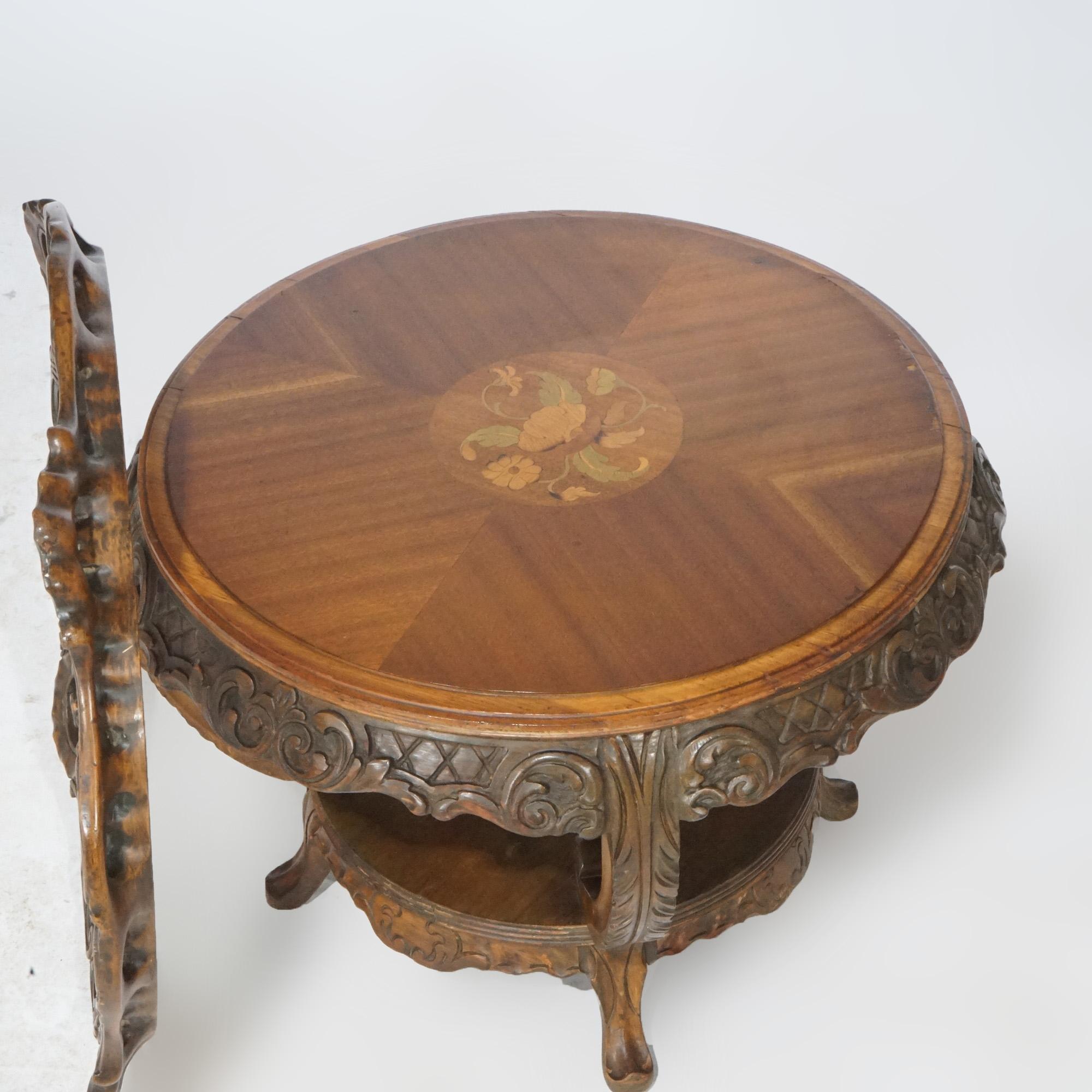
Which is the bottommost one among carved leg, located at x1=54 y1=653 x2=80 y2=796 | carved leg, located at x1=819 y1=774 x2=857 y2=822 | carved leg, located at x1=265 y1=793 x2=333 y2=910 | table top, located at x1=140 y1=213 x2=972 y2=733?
carved leg, located at x1=265 y1=793 x2=333 y2=910

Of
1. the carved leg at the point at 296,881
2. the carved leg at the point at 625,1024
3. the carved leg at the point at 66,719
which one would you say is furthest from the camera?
the carved leg at the point at 296,881

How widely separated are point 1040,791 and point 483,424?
113 centimetres

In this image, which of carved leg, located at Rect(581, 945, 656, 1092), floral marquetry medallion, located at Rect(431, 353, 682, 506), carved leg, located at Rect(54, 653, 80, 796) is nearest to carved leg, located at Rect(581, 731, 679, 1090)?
carved leg, located at Rect(581, 945, 656, 1092)

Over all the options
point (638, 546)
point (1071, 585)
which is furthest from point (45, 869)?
point (1071, 585)

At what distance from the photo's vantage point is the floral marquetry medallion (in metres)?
2.02

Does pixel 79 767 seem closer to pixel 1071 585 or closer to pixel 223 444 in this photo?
pixel 223 444

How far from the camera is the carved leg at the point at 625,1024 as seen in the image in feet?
6.91

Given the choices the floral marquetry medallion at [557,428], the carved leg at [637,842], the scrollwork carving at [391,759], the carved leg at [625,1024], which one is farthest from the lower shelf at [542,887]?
the floral marquetry medallion at [557,428]

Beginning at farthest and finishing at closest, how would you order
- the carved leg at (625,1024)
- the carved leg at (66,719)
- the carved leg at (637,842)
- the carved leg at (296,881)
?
the carved leg at (296,881) → the carved leg at (625,1024) → the carved leg at (66,719) → the carved leg at (637,842)

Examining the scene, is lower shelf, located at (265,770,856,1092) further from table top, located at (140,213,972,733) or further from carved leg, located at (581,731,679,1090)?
table top, located at (140,213,972,733)

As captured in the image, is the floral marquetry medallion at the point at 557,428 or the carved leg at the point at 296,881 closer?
the floral marquetry medallion at the point at 557,428

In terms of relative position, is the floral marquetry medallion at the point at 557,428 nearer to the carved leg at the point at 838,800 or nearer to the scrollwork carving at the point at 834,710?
the scrollwork carving at the point at 834,710

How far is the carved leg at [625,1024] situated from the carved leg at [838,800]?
0.49 meters

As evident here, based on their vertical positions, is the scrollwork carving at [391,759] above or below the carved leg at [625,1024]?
above
